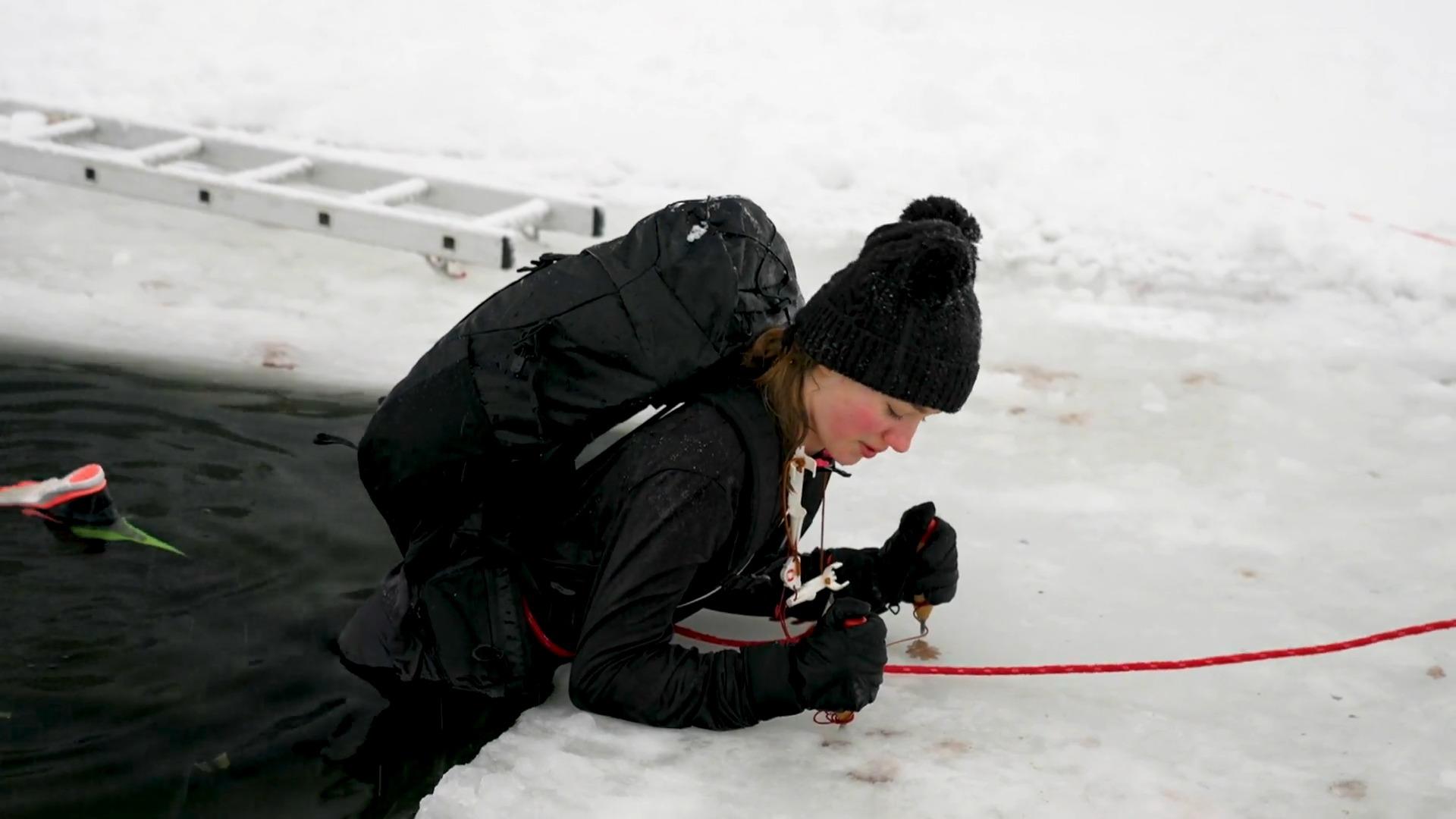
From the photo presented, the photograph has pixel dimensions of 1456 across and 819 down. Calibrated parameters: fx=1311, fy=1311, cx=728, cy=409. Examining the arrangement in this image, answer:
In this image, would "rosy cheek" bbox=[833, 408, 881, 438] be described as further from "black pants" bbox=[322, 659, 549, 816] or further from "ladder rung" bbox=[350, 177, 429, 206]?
"ladder rung" bbox=[350, 177, 429, 206]

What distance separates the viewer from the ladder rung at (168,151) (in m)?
5.21

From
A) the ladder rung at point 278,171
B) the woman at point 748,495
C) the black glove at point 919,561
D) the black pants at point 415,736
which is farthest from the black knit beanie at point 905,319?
the ladder rung at point 278,171

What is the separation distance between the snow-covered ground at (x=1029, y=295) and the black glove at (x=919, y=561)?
0.64 ft

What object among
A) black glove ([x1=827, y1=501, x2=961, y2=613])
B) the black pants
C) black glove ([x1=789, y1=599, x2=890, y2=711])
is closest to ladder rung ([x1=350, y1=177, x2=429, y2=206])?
the black pants

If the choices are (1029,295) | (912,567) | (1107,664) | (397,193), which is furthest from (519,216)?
(1107,664)

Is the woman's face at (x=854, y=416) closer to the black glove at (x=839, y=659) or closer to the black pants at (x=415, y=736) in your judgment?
the black glove at (x=839, y=659)

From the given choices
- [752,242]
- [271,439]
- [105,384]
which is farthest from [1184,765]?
[105,384]

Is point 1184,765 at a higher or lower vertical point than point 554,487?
lower

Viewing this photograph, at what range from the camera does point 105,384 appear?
155 inches

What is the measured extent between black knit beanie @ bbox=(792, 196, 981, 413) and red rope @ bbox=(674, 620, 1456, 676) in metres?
0.72

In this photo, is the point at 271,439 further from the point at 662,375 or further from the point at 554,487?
the point at 662,375

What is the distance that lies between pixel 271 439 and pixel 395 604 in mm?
1321

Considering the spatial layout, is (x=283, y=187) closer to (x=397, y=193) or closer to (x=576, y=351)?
(x=397, y=193)

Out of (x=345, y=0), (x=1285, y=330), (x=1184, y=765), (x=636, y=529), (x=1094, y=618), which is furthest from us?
(x=345, y=0)
